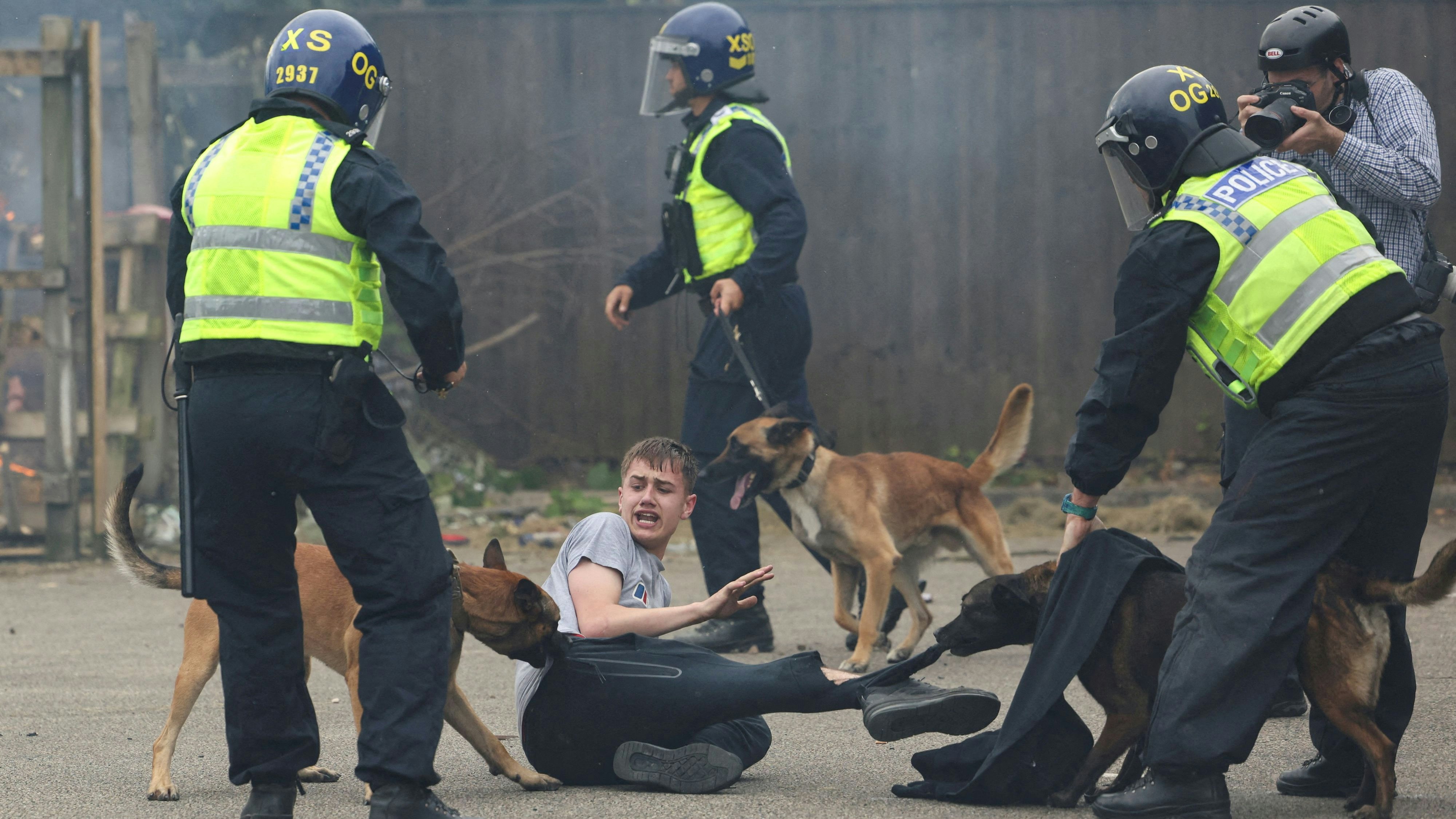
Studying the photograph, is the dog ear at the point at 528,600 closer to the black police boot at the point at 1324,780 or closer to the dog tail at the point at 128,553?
the dog tail at the point at 128,553

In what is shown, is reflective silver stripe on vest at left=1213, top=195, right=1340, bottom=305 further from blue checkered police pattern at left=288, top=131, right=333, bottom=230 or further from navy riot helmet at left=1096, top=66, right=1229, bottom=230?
blue checkered police pattern at left=288, top=131, right=333, bottom=230

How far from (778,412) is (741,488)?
0.36 metres

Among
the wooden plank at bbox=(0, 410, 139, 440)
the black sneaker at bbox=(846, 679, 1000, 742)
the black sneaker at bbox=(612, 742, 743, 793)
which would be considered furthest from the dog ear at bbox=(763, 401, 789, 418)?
the wooden plank at bbox=(0, 410, 139, 440)

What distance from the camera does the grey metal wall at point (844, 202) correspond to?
10398mm

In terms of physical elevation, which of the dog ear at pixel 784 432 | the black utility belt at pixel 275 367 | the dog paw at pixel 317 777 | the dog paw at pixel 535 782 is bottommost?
the dog paw at pixel 317 777

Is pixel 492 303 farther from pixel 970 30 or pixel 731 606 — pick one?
pixel 731 606

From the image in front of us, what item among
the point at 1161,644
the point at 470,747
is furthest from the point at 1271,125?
the point at 470,747

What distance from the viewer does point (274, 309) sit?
3.22 meters

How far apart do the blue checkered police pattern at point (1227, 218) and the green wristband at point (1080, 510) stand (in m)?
0.74

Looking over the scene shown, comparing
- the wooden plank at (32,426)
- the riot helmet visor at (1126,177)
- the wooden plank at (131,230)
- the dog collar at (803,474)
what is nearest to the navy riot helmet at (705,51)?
the dog collar at (803,474)

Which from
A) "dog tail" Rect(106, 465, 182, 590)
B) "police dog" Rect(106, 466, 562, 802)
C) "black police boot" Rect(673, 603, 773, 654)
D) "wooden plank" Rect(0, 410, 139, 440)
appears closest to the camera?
"police dog" Rect(106, 466, 562, 802)

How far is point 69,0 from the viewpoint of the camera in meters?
10.6

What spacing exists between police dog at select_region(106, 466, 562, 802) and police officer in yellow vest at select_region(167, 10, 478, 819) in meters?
0.27

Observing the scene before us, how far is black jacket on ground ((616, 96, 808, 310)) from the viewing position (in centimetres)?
598
